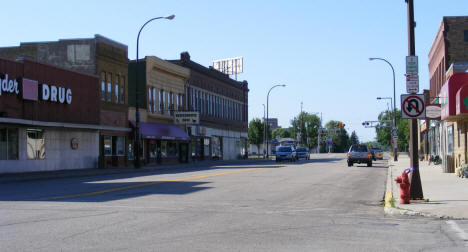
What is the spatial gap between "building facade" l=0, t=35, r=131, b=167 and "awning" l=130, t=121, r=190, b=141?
229cm

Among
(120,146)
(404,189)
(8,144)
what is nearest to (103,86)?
(120,146)

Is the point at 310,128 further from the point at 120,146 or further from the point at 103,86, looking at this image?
the point at 103,86

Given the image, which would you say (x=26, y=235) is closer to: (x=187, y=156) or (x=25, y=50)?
(x=25, y=50)

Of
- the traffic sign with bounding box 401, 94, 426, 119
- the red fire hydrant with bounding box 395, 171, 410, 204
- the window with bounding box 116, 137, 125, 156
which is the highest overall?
the traffic sign with bounding box 401, 94, 426, 119

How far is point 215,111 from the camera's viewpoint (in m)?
68.7

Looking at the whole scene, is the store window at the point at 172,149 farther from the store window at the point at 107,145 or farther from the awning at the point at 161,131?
the store window at the point at 107,145

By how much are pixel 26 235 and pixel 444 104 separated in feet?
72.1

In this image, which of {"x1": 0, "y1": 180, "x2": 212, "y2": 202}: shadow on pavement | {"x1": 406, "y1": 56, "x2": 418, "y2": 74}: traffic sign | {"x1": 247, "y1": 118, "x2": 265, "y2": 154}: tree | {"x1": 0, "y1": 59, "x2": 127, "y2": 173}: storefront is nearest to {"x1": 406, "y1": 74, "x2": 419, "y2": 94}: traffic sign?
{"x1": 406, "y1": 56, "x2": 418, "y2": 74}: traffic sign

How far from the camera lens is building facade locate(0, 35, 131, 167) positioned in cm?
4128

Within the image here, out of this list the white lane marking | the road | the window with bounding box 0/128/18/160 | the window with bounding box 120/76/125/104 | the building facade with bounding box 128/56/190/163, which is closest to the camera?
the road

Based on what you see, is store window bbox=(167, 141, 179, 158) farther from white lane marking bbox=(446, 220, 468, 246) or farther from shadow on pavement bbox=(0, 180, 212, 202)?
white lane marking bbox=(446, 220, 468, 246)

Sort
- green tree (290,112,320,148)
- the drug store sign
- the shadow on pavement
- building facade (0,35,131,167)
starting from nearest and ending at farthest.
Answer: the shadow on pavement < the drug store sign < building facade (0,35,131,167) < green tree (290,112,320,148)

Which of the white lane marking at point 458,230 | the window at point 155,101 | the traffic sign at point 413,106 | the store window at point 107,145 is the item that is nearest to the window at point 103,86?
the store window at point 107,145

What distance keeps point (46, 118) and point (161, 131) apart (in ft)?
56.0
